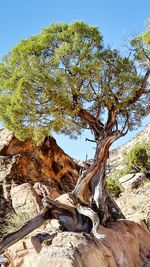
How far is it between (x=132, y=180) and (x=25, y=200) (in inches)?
654

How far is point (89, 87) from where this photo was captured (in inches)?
477

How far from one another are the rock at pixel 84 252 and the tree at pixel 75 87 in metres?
1.06

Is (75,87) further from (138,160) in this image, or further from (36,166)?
(138,160)

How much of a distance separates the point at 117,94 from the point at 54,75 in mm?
2435

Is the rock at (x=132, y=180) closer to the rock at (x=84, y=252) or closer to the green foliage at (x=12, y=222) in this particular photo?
the rock at (x=84, y=252)

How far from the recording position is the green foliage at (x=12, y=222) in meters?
10.9

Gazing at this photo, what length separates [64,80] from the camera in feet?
37.0

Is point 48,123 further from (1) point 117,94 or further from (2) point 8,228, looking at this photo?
(2) point 8,228

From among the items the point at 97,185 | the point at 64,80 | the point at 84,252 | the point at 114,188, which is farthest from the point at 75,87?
the point at 114,188

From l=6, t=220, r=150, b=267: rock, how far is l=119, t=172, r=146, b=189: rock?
15.3 metres

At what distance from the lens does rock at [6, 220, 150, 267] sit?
7.30 m

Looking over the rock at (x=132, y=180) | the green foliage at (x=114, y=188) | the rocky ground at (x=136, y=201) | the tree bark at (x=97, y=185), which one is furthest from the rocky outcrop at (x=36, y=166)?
the rock at (x=132, y=180)

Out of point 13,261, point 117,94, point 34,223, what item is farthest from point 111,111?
point 13,261

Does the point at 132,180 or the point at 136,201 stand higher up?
the point at 132,180
